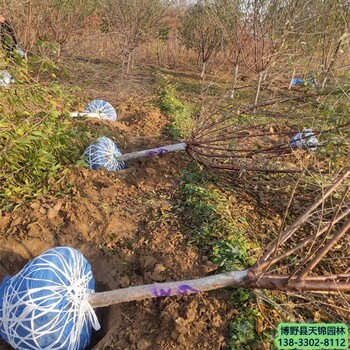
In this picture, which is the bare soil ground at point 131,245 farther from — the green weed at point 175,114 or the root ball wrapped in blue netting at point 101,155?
the green weed at point 175,114

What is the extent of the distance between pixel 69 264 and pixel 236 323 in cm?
97

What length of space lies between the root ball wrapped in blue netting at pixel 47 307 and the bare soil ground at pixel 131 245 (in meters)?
0.19

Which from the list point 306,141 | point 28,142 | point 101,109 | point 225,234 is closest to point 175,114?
point 101,109

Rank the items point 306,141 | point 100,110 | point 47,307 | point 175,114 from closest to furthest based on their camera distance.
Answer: point 47,307 → point 306,141 → point 100,110 → point 175,114

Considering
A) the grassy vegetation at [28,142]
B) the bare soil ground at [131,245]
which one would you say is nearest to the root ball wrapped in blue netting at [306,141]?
the bare soil ground at [131,245]

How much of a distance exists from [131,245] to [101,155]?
120 cm

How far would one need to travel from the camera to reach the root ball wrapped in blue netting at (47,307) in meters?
1.58

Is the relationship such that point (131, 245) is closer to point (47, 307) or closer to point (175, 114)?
point (47, 307)

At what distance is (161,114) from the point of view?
5617mm

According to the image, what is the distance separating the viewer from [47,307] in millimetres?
1575

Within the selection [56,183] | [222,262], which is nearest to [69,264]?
[222,262]

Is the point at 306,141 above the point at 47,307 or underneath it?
above

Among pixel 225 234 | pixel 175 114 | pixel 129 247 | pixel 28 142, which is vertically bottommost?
pixel 175 114

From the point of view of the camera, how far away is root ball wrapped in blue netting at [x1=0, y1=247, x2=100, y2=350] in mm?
1575
